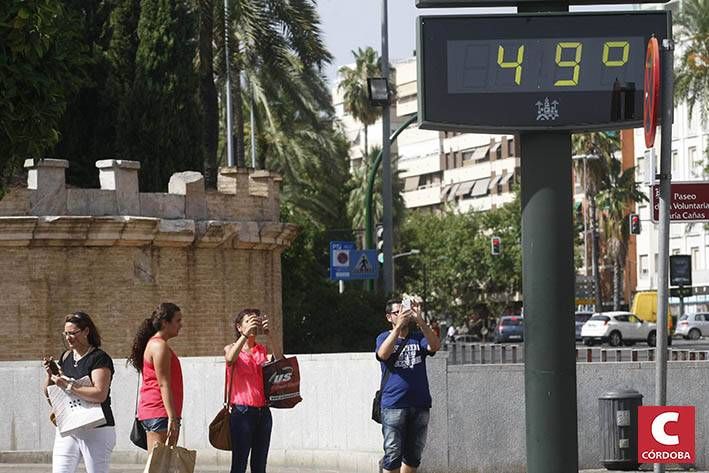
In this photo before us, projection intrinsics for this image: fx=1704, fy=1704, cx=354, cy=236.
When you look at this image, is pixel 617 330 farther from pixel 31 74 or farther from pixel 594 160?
pixel 31 74

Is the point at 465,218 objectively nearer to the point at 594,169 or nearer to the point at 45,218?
the point at 594,169

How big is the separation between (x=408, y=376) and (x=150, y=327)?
1.93 m

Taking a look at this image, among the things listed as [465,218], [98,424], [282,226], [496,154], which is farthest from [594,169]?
[98,424]

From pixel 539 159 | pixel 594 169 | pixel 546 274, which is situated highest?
pixel 594 169

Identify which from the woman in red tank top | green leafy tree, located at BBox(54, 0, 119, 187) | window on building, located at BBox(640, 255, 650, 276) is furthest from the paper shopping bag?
window on building, located at BBox(640, 255, 650, 276)

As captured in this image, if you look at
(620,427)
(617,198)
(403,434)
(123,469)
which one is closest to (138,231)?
(123,469)

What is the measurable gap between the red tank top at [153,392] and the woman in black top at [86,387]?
0.45 metres

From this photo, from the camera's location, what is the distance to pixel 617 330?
64.1m

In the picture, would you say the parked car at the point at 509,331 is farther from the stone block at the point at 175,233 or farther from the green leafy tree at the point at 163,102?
the stone block at the point at 175,233

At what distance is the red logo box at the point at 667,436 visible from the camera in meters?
9.48

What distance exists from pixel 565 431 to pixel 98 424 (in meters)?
3.62

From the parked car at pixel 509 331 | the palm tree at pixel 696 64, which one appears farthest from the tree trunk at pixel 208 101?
the parked car at pixel 509 331

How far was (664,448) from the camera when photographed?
31.2 feet

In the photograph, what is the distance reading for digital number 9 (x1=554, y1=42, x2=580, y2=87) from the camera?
8.19 m
